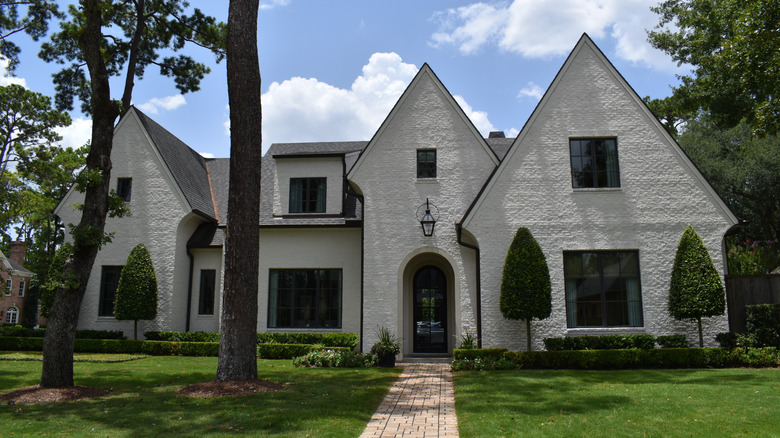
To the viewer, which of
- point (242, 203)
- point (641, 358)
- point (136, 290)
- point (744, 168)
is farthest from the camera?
point (744, 168)

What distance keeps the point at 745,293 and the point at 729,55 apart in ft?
22.9

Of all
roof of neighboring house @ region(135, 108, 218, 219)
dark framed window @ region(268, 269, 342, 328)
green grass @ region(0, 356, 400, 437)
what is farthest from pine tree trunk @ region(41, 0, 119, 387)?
roof of neighboring house @ region(135, 108, 218, 219)

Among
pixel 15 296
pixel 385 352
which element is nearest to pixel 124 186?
A: pixel 385 352

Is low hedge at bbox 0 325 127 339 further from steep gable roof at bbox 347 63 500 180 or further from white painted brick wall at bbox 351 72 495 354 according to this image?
steep gable roof at bbox 347 63 500 180

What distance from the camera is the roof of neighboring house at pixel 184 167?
2072cm

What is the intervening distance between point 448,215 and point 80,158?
86.8 ft

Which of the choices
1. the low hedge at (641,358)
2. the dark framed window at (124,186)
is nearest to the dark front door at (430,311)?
the low hedge at (641,358)

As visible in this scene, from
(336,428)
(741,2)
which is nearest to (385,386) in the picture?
(336,428)

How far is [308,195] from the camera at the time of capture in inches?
800

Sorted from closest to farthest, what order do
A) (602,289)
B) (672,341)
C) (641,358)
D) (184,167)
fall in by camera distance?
(641,358) → (672,341) → (602,289) → (184,167)

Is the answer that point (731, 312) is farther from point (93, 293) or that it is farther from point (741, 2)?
point (93, 293)

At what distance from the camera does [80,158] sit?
32.2 metres

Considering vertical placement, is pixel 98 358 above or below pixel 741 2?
below

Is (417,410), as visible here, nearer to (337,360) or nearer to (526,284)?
(337,360)
